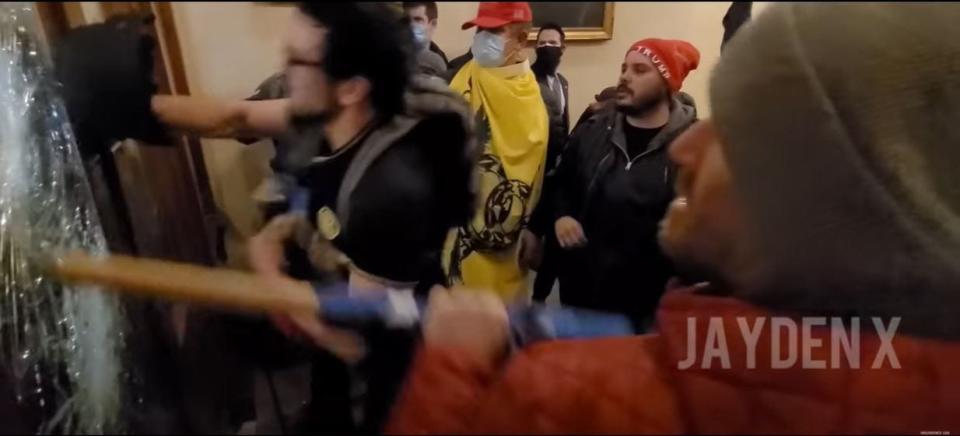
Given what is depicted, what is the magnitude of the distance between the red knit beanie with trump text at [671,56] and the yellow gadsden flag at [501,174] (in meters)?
0.06

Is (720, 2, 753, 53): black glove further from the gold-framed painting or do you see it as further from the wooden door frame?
the wooden door frame

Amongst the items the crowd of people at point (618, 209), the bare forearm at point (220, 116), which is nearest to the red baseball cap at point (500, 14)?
the crowd of people at point (618, 209)

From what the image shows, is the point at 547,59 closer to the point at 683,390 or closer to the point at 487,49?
the point at 487,49

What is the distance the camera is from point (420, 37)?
425 mm

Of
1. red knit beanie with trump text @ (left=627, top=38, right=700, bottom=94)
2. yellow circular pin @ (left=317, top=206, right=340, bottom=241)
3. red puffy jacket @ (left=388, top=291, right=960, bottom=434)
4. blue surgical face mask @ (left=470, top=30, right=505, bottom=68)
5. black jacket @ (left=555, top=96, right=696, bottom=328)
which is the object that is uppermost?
blue surgical face mask @ (left=470, top=30, right=505, bottom=68)

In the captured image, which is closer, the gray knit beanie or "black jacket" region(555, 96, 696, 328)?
the gray knit beanie

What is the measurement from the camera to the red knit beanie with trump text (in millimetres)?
447

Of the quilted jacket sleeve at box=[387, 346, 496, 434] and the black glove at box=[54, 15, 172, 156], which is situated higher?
the black glove at box=[54, 15, 172, 156]

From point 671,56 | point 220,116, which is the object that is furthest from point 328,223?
point 671,56

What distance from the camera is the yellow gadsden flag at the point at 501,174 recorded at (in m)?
0.48

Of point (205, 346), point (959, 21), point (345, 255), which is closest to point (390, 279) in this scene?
point (345, 255)

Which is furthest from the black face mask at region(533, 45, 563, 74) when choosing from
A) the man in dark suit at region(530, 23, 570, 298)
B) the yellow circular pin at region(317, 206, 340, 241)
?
the yellow circular pin at region(317, 206, 340, 241)

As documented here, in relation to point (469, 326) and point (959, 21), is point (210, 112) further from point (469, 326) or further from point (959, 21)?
point (959, 21)

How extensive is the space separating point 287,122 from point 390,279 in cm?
10
